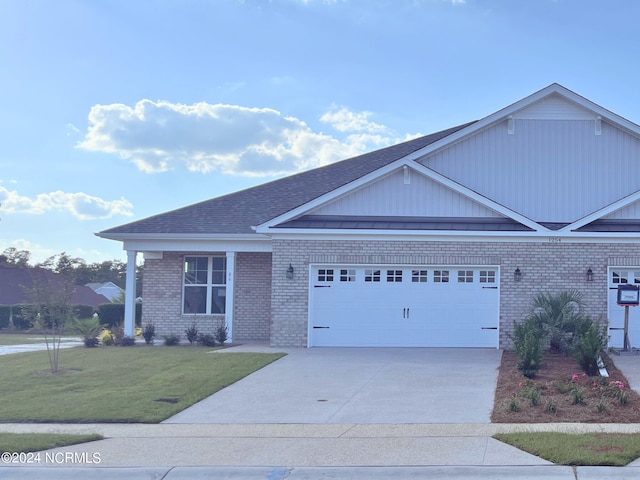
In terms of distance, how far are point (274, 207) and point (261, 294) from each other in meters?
2.89

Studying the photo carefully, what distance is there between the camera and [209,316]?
2236 centimetres

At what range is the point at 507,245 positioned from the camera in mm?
18672

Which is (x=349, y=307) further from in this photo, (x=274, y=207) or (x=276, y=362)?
(x=274, y=207)

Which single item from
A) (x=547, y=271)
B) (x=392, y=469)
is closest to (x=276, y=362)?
(x=547, y=271)

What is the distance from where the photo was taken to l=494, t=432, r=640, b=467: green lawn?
7.95 meters

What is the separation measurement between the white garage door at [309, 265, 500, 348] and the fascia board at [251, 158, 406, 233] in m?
1.51

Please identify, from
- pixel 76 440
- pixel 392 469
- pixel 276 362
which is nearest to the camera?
pixel 392 469

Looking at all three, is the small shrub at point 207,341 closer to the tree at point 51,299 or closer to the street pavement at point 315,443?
the tree at point 51,299

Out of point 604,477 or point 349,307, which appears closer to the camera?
point 604,477

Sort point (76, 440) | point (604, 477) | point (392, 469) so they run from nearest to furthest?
point (604, 477), point (392, 469), point (76, 440)

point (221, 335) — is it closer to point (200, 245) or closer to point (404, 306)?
point (200, 245)

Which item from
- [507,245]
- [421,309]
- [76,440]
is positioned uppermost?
[507,245]

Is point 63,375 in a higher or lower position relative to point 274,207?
lower

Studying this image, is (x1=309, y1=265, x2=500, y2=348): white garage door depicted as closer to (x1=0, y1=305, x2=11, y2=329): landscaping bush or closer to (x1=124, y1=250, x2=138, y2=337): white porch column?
(x1=124, y1=250, x2=138, y2=337): white porch column
